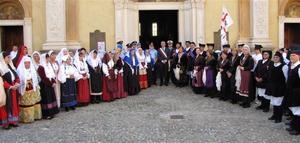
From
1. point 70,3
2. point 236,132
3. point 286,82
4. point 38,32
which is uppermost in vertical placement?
point 70,3

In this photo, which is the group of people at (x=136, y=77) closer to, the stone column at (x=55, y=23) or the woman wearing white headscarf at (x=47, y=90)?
the woman wearing white headscarf at (x=47, y=90)

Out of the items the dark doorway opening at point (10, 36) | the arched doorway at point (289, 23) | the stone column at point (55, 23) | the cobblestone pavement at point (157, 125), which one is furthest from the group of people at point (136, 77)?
the dark doorway opening at point (10, 36)

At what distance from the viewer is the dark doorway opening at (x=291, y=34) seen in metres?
18.2

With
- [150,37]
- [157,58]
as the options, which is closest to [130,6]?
[157,58]

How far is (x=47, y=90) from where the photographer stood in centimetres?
1011

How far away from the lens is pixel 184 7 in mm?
18312

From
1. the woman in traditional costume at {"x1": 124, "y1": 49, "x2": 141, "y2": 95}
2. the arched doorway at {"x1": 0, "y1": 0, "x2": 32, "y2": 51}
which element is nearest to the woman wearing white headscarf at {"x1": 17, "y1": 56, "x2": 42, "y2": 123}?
the woman in traditional costume at {"x1": 124, "y1": 49, "x2": 141, "y2": 95}

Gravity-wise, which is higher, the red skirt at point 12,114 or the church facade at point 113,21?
the church facade at point 113,21

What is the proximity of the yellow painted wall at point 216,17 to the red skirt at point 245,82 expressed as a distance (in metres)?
6.56

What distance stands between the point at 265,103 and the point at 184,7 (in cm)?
852

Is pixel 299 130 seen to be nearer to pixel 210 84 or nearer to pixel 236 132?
pixel 236 132

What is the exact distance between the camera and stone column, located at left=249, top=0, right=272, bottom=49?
17.2 metres

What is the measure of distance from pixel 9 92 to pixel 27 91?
1.81 feet

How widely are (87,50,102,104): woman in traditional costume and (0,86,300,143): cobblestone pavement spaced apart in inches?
18.3
